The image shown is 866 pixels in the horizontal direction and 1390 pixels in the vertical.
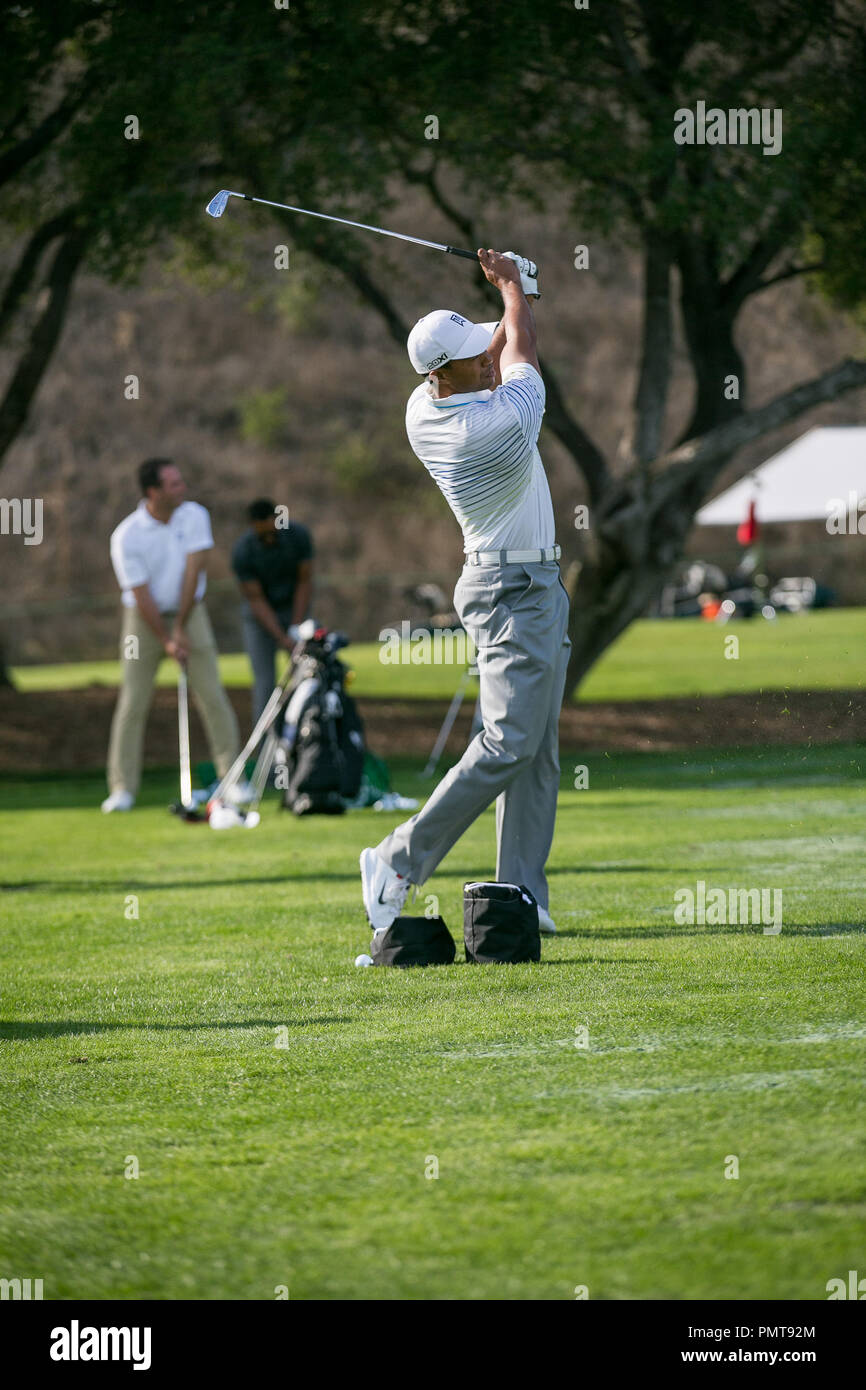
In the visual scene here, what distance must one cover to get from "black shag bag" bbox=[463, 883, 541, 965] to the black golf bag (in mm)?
5083

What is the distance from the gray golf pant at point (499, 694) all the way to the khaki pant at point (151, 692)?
616cm

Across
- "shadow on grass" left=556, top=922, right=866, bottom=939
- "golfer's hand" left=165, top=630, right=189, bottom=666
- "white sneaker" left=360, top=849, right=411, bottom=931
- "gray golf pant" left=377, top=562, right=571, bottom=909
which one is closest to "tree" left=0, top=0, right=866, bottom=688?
"golfer's hand" left=165, top=630, right=189, bottom=666

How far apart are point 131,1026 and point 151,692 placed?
24.6ft

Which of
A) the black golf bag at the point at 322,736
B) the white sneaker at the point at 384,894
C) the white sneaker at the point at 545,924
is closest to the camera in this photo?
the white sneaker at the point at 384,894

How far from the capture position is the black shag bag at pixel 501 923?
6.56 meters

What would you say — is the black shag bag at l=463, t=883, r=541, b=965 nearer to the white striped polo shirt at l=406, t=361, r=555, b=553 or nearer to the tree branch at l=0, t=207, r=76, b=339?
the white striped polo shirt at l=406, t=361, r=555, b=553

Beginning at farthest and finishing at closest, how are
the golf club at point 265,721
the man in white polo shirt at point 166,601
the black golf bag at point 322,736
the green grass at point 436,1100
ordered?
the man in white polo shirt at point 166,601 < the golf club at point 265,721 < the black golf bag at point 322,736 < the green grass at point 436,1100

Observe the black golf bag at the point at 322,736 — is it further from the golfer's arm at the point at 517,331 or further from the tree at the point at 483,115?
the tree at the point at 483,115

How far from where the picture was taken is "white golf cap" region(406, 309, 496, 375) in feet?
21.5

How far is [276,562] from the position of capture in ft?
44.0

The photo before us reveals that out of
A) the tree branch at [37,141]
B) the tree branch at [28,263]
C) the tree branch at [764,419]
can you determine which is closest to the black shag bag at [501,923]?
the tree branch at [764,419]

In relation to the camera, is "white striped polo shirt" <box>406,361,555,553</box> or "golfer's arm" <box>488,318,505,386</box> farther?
"golfer's arm" <box>488,318,505,386</box>

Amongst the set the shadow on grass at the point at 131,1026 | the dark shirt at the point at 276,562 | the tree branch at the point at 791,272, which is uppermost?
the tree branch at the point at 791,272

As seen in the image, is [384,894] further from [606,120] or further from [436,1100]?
[606,120]
